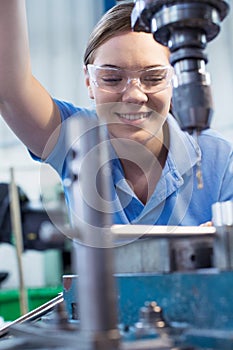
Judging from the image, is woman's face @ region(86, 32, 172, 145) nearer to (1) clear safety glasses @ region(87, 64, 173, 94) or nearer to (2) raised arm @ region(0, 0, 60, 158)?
(1) clear safety glasses @ region(87, 64, 173, 94)

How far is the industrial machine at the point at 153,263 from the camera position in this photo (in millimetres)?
498

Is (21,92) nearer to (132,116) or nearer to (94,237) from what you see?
(132,116)

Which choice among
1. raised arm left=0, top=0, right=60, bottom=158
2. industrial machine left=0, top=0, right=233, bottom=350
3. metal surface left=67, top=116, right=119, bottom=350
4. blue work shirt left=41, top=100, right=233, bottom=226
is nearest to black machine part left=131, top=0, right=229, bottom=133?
industrial machine left=0, top=0, right=233, bottom=350

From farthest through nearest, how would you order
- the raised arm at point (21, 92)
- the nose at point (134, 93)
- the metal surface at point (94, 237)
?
the nose at point (134, 93) → the raised arm at point (21, 92) → the metal surface at point (94, 237)

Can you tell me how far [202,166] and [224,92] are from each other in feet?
5.50

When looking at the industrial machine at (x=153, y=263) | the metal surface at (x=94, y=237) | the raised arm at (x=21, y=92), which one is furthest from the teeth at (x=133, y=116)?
the metal surface at (x=94, y=237)

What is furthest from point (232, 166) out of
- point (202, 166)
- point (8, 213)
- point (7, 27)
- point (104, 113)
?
point (8, 213)

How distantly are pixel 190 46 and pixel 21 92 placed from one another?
20.5 inches

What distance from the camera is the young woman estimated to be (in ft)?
3.81

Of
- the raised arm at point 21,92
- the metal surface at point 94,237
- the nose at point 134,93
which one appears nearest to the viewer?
the metal surface at point 94,237

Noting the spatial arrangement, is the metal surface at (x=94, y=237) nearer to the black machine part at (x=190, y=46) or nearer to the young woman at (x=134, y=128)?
the black machine part at (x=190, y=46)

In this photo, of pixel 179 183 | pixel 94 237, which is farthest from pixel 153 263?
pixel 179 183

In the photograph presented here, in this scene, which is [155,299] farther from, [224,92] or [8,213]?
[224,92]

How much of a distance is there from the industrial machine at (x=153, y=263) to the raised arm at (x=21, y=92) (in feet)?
1.01
